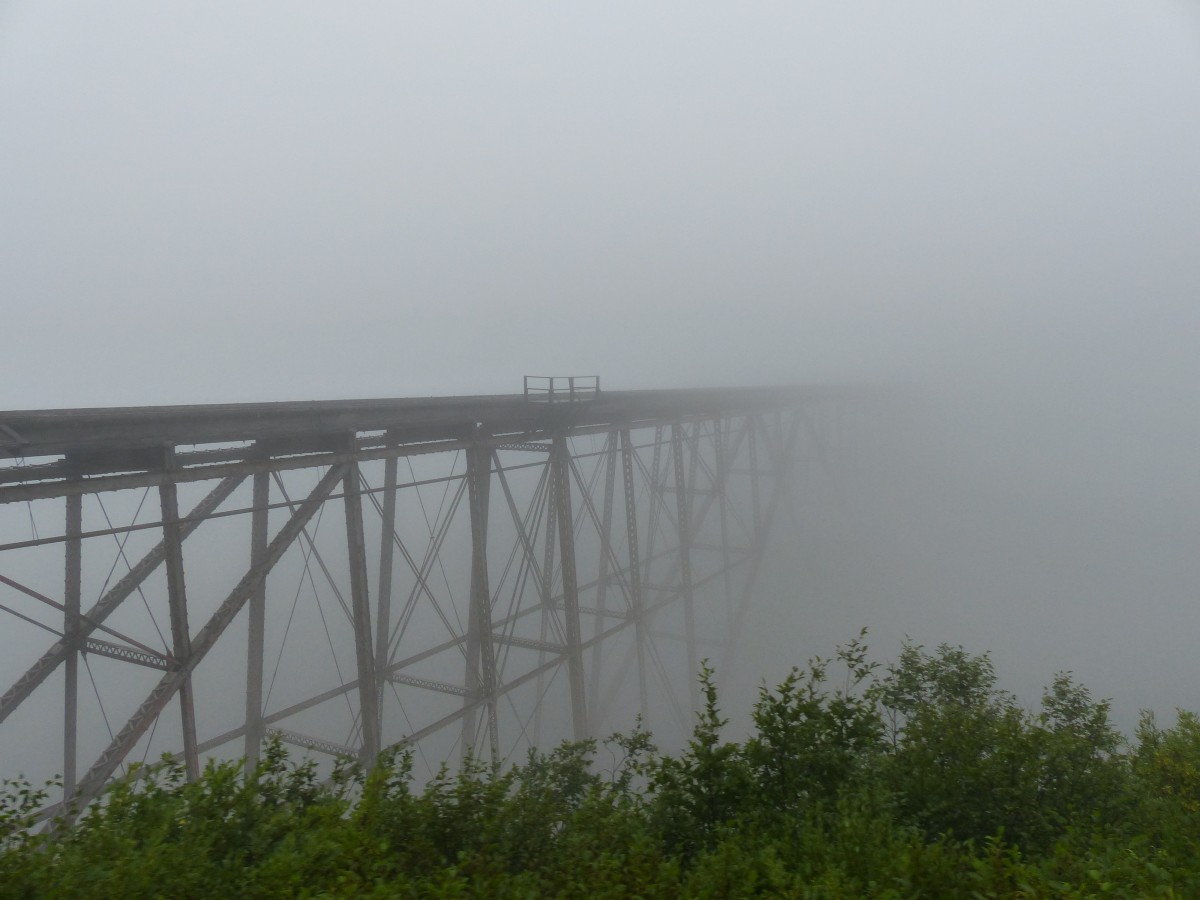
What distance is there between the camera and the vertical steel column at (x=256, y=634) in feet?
37.0

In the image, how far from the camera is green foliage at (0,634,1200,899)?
4438mm

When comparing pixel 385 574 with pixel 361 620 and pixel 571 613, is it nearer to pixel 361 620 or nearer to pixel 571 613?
pixel 361 620

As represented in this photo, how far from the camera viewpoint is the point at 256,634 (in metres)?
11.5

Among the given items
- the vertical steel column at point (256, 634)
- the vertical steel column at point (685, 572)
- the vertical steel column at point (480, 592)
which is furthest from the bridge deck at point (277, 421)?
the vertical steel column at point (685, 572)

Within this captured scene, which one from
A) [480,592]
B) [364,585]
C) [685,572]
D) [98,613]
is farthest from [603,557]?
[98,613]

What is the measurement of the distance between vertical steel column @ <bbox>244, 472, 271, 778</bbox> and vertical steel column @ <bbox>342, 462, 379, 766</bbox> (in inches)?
52.4

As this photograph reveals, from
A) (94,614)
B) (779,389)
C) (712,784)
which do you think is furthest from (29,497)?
(779,389)

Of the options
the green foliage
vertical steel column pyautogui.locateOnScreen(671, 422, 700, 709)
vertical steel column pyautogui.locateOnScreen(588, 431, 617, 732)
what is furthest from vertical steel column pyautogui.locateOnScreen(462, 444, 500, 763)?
vertical steel column pyautogui.locateOnScreen(671, 422, 700, 709)

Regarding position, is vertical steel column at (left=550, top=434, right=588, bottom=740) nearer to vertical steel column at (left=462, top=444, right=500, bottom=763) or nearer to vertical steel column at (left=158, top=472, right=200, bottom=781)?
vertical steel column at (left=462, top=444, right=500, bottom=763)

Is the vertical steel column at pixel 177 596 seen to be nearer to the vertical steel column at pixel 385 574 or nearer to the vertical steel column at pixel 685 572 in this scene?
the vertical steel column at pixel 385 574

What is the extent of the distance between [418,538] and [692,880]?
182ft

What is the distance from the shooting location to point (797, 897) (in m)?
4.34

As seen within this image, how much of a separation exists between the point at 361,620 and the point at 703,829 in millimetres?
6078

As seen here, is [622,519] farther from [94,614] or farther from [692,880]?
[692,880]
